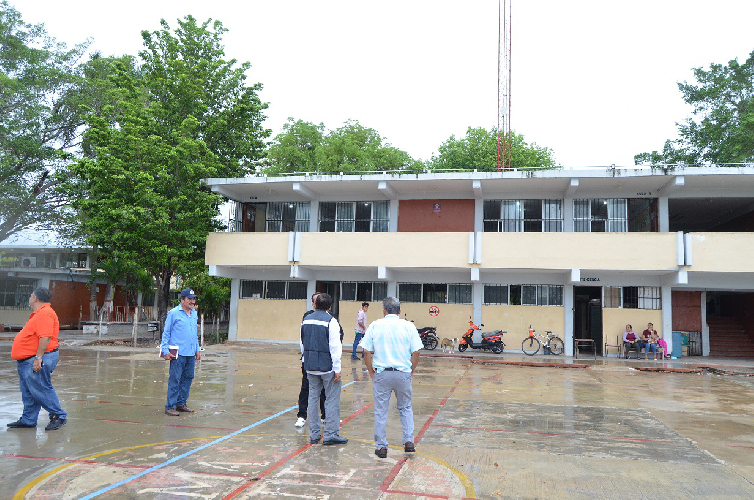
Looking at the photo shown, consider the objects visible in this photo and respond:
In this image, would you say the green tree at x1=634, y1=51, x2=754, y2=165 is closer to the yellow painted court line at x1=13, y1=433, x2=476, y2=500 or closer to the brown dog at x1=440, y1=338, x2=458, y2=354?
the brown dog at x1=440, y1=338, x2=458, y2=354

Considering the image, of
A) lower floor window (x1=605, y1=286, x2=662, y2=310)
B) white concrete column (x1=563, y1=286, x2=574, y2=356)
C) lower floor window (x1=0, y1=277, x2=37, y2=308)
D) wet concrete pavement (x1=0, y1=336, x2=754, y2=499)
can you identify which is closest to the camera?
wet concrete pavement (x1=0, y1=336, x2=754, y2=499)

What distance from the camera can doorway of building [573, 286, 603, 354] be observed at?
21.4 meters

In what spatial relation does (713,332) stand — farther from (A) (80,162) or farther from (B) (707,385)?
(A) (80,162)

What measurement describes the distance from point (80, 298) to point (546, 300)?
97.7ft

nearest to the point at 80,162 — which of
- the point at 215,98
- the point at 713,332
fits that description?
the point at 215,98

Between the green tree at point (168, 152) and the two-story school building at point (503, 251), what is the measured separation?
4.83 ft

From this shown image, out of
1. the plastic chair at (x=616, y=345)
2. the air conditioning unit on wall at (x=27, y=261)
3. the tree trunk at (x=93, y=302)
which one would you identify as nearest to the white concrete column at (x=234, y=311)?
the plastic chair at (x=616, y=345)

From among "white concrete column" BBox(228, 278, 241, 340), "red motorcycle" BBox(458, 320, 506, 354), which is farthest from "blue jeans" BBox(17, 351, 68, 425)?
"white concrete column" BBox(228, 278, 241, 340)

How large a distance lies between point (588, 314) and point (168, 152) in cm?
1785

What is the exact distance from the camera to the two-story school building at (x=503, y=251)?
768 inches

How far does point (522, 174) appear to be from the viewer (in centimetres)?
1984

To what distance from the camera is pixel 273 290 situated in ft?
80.0

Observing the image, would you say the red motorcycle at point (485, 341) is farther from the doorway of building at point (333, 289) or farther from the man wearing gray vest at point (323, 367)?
the man wearing gray vest at point (323, 367)

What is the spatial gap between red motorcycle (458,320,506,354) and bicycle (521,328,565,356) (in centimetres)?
92
